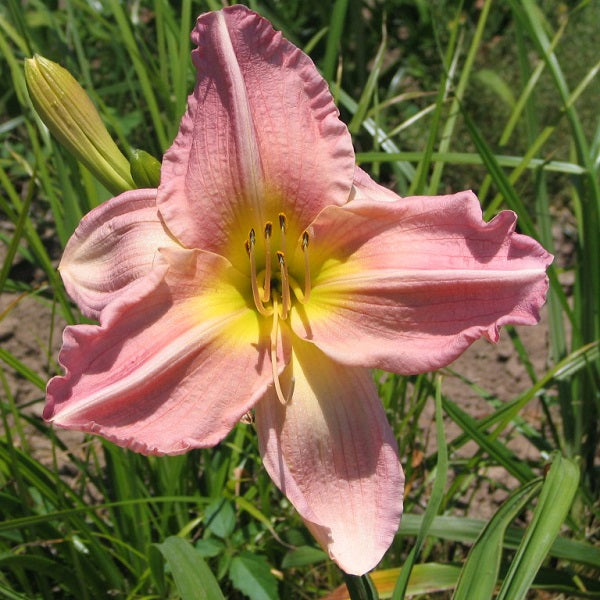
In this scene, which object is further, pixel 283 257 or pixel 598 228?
pixel 598 228

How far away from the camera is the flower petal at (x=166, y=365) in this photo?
0.89 metres

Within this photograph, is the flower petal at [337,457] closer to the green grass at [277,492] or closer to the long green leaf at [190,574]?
the green grass at [277,492]

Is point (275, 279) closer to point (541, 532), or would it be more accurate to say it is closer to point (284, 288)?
point (284, 288)

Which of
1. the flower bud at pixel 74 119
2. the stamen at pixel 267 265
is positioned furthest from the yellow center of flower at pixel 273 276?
the flower bud at pixel 74 119

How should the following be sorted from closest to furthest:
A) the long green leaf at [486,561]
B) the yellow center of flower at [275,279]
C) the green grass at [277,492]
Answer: the yellow center of flower at [275,279]
the long green leaf at [486,561]
the green grass at [277,492]

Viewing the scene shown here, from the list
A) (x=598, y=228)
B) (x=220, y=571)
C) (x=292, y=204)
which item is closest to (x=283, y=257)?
(x=292, y=204)

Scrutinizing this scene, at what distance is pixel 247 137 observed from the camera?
101 centimetres

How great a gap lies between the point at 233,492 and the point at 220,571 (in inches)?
15.9

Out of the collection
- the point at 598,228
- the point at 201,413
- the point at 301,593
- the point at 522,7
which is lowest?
the point at 301,593

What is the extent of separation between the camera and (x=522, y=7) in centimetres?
166

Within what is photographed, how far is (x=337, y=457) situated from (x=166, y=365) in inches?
9.6

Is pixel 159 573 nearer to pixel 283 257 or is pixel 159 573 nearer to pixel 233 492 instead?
pixel 233 492

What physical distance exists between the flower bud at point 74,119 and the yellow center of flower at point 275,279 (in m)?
0.22

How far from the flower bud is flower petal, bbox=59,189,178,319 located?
10 centimetres
